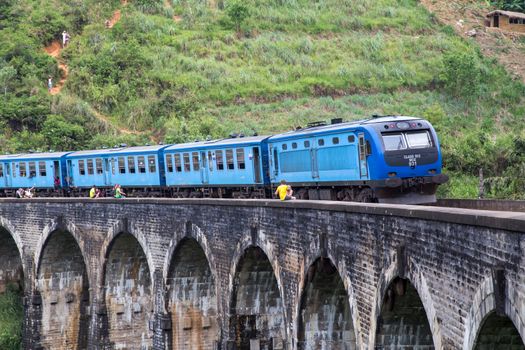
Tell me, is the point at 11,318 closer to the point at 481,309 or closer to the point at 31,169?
the point at 31,169

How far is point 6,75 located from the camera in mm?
65812

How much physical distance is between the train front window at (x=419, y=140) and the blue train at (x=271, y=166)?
1 centimetres

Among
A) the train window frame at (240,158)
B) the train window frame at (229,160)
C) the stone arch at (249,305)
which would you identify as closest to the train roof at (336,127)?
the train window frame at (240,158)

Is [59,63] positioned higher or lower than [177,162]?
higher

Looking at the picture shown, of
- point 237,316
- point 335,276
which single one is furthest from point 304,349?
point 237,316

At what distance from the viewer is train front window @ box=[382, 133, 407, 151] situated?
73.5 ft

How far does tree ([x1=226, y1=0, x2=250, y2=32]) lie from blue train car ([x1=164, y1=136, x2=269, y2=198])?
4182 cm

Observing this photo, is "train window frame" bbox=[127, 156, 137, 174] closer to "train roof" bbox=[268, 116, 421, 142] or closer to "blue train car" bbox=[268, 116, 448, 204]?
"train roof" bbox=[268, 116, 421, 142]

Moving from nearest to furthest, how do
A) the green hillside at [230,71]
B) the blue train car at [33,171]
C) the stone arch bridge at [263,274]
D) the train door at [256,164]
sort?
the stone arch bridge at [263,274] < the train door at [256,164] < the blue train car at [33,171] < the green hillside at [230,71]

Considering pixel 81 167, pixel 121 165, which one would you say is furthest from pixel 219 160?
pixel 81 167

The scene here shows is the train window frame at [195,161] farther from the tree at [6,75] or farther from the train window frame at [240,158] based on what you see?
the tree at [6,75]

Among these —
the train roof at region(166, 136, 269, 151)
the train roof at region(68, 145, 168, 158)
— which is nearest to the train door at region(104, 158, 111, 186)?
the train roof at region(68, 145, 168, 158)

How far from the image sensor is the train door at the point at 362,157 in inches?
893

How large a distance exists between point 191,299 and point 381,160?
998 cm
